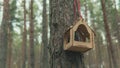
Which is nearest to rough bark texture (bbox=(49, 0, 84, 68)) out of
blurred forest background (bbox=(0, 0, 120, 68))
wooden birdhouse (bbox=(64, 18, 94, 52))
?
wooden birdhouse (bbox=(64, 18, 94, 52))

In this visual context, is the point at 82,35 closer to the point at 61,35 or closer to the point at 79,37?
the point at 79,37

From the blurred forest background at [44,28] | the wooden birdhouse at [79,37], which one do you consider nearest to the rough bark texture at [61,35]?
the wooden birdhouse at [79,37]

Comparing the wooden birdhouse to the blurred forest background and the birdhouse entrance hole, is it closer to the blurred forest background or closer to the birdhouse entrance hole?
the birdhouse entrance hole

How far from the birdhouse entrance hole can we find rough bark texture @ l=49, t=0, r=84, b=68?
0.11 m

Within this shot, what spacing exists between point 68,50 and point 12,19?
15.7m

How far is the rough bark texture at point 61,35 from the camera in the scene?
85.7 inches

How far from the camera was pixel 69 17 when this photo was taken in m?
2.32

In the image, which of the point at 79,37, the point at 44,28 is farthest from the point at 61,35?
the point at 44,28

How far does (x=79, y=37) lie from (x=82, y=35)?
0.14 feet

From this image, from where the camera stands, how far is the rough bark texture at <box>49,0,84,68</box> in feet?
7.14

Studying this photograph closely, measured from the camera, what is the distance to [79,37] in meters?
2.32

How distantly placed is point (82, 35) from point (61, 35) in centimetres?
23

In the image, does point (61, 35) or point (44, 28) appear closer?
point (61, 35)

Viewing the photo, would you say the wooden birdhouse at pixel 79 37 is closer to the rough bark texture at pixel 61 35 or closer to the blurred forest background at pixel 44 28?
the rough bark texture at pixel 61 35
